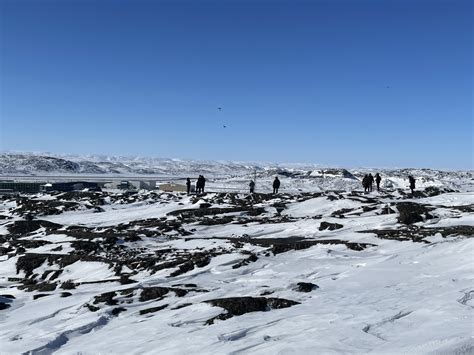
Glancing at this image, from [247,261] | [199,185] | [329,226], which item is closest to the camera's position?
[247,261]

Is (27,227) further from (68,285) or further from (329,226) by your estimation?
(329,226)

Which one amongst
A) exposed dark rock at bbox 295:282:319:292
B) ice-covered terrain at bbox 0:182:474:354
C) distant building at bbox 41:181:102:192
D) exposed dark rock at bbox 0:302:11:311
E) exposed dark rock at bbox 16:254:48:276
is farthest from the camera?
distant building at bbox 41:181:102:192

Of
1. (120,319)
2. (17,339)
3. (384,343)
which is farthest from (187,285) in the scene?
(384,343)

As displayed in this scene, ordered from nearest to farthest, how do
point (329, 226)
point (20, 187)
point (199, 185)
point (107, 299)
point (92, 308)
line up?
point (92, 308) < point (107, 299) < point (329, 226) < point (199, 185) < point (20, 187)

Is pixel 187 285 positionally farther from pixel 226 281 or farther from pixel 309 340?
pixel 309 340

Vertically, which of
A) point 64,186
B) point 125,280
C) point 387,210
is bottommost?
point 125,280

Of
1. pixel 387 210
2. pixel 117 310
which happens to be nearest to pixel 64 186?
pixel 387 210

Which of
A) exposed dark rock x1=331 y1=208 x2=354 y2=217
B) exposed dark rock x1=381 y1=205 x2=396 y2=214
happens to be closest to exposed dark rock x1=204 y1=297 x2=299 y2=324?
exposed dark rock x1=381 y1=205 x2=396 y2=214

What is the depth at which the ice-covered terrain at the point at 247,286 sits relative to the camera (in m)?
8.95

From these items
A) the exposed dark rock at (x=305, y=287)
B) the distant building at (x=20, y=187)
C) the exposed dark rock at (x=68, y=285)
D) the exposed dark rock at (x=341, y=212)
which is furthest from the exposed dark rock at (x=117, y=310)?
the distant building at (x=20, y=187)

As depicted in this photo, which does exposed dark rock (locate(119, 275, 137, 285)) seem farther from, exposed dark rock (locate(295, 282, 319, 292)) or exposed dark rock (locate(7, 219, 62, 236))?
exposed dark rock (locate(7, 219, 62, 236))

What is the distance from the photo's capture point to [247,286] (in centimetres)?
1434

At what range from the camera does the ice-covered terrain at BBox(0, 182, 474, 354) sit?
8945 millimetres

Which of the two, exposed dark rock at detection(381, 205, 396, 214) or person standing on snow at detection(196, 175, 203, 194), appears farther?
person standing on snow at detection(196, 175, 203, 194)
